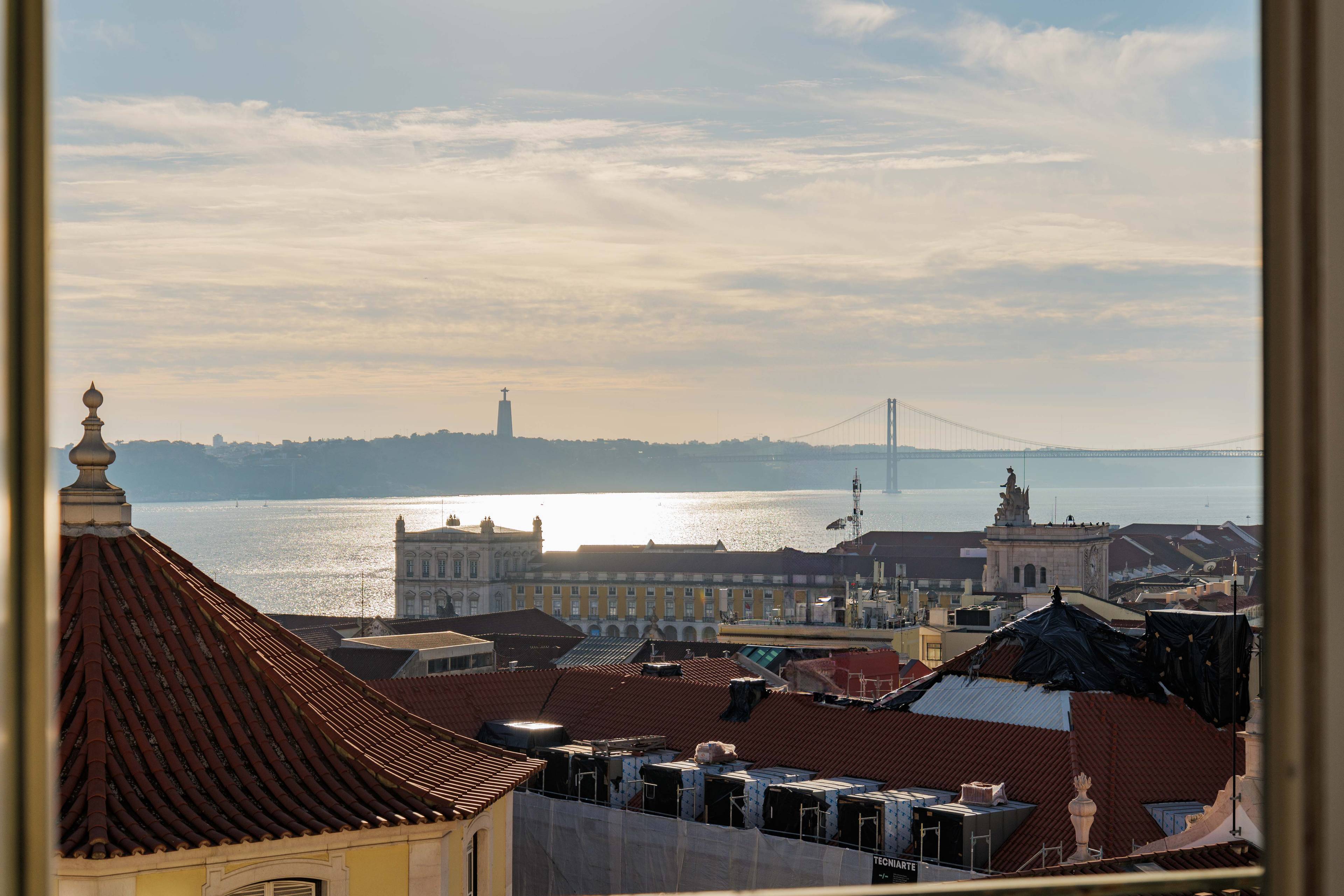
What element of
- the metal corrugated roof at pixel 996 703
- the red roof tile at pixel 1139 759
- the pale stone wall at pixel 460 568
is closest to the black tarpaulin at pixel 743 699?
the metal corrugated roof at pixel 996 703

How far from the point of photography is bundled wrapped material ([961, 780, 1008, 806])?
832 inches

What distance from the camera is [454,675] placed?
104 ft

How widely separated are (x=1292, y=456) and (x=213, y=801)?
8.64 metres

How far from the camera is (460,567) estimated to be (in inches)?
4161

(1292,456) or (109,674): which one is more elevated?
(1292,456)

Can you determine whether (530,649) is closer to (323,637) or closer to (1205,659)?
(323,637)

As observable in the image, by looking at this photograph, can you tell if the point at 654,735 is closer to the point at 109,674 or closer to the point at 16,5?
the point at 109,674

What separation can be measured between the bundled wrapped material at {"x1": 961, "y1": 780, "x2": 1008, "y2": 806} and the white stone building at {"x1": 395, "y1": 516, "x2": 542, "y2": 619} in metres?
82.2

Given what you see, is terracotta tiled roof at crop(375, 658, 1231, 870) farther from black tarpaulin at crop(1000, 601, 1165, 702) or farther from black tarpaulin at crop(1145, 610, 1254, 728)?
black tarpaulin at crop(1145, 610, 1254, 728)

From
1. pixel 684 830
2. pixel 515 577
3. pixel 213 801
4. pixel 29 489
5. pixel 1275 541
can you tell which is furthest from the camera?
pixel 515 577

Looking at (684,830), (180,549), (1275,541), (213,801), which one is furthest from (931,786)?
(180,549)

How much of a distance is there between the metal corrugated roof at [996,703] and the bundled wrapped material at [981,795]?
2.82 m

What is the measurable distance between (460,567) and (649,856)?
83.7 meters

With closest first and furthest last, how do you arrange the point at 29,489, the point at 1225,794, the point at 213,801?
the point at 29,489
the point at 213,801
the point at 1225,794
